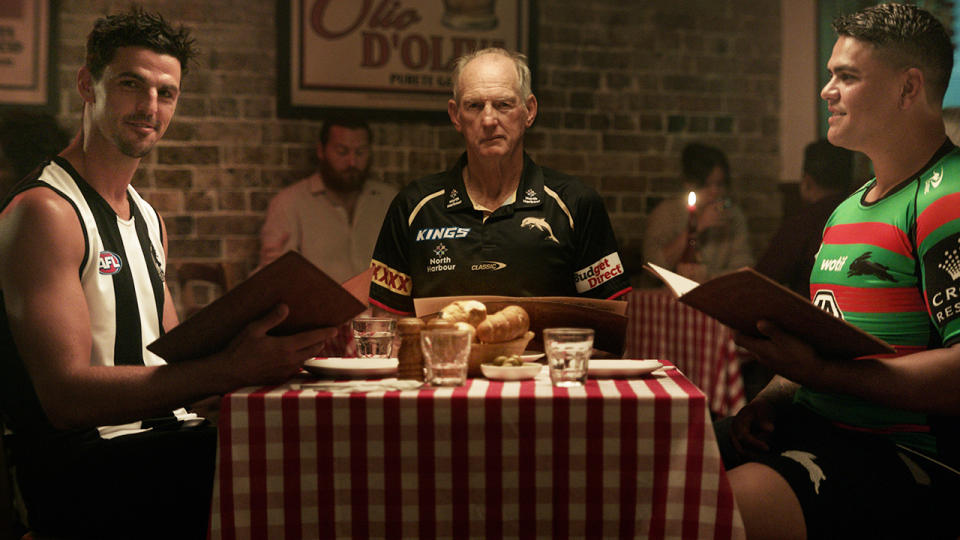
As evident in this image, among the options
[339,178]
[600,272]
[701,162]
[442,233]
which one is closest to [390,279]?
[442,233]

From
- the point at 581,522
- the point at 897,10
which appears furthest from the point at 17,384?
the point at 897,10

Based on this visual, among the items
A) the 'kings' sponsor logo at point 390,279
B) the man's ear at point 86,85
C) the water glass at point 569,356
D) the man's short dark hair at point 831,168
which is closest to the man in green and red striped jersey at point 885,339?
the water glass at point 569,356

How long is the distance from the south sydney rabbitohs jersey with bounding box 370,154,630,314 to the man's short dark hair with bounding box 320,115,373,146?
253 centimetres

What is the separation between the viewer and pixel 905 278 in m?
1.59

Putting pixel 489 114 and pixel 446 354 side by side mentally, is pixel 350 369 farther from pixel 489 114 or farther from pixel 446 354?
pixel 489 114

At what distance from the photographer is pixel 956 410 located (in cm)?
149

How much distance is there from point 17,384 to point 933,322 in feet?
5.69

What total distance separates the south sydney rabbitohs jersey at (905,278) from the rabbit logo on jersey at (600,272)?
72 cm

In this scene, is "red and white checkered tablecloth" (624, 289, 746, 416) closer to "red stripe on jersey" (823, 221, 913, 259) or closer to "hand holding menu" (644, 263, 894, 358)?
"red stripe on jersey" (823, 221, 913, 259)

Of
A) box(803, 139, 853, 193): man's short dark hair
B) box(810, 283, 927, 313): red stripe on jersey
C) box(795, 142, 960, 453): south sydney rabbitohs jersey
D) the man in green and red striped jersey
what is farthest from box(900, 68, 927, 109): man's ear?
box(803, 139, 853, 193): man's short dark hair

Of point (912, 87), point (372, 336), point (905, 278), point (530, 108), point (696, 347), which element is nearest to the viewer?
point (905, 278)

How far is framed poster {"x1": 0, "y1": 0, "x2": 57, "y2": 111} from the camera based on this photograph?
448 centimetres

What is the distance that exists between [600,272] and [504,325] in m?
0.86

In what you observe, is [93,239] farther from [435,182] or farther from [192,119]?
[192,119]
